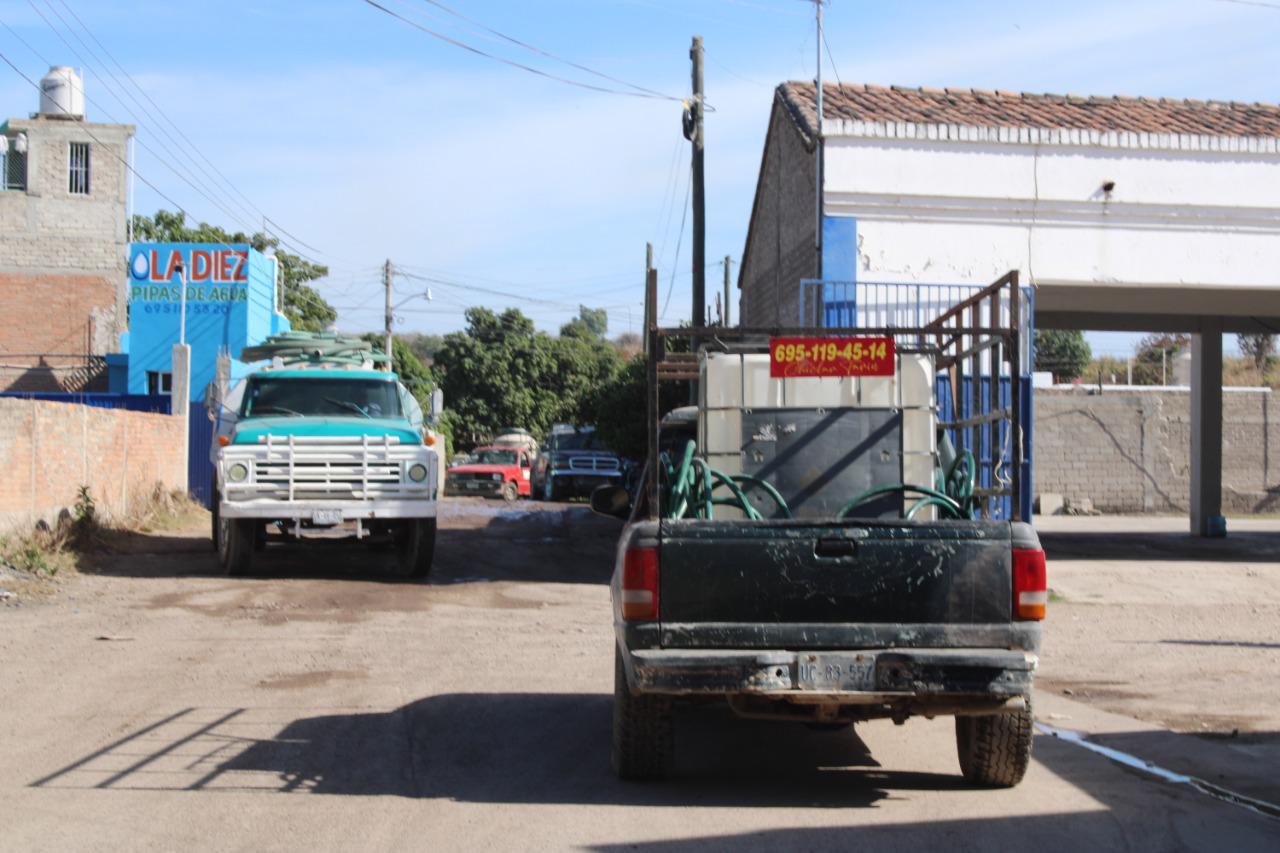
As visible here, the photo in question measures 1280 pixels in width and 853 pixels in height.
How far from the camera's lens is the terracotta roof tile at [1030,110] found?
652 inches

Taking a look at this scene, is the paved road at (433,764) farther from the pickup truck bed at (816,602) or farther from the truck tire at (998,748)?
the pickup truck bed at (816,602)

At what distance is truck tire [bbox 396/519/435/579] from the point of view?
15.2 metres

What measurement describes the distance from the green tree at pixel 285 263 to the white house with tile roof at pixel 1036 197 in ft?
111

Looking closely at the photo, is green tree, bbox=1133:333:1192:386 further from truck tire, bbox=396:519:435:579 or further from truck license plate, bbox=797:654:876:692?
truck license plate, bbox=797:654:876:692

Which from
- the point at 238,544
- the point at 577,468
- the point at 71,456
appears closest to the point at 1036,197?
the point at 238,544

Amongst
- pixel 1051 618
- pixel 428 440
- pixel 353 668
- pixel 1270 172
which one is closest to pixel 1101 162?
pixel 1270 172

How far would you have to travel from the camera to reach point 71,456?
17.1m

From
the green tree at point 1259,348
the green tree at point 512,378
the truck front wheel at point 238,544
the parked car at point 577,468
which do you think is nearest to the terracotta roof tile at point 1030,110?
the truck front wheel at point 238,544

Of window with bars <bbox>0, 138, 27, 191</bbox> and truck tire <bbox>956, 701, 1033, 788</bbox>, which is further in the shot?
window with bars <bbox>0, 138, 27, 191</bbox>

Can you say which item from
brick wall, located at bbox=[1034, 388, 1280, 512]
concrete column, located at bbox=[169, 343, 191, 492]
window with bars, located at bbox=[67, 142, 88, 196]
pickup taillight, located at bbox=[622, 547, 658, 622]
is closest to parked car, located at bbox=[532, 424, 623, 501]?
brick wall, located at bbox=[1034, 388, 1280, 512]

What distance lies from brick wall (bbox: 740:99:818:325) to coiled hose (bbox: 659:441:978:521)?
893 cm

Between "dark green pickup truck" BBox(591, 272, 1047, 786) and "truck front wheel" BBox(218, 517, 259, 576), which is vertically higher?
"dark green pickup truck" BBox(591, 272, 1047, 786)

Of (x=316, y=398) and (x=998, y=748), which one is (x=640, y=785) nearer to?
(x=998, y=748)

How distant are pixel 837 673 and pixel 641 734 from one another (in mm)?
1114
